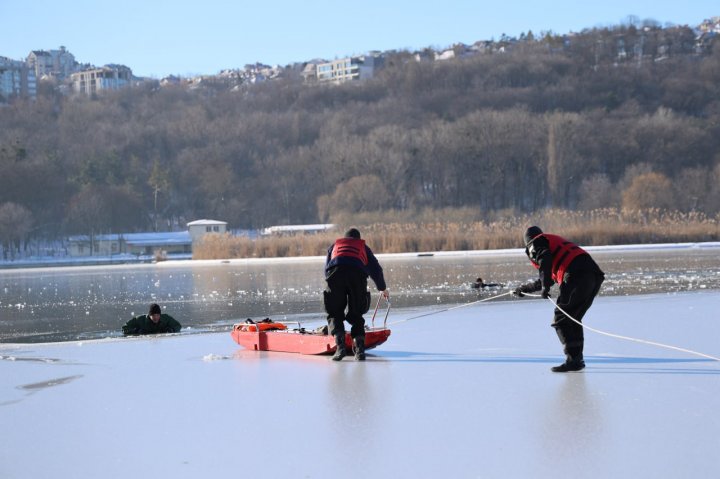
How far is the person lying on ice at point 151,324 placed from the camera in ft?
46.9

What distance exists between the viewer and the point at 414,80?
5802 inches

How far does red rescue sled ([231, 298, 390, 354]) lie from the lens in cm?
1041

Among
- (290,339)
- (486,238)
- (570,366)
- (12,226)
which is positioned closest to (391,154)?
(12,226)

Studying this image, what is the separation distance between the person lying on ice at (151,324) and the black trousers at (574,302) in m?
7.04

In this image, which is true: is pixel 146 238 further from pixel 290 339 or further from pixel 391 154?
pixel 290 339

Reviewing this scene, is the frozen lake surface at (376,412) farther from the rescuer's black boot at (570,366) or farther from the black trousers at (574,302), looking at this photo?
the black trousers at (574,302)

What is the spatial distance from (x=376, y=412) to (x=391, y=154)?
283ft

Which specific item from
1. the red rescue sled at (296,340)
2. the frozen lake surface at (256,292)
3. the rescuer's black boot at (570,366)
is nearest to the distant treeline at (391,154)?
the frozen lake surface at (256,292)

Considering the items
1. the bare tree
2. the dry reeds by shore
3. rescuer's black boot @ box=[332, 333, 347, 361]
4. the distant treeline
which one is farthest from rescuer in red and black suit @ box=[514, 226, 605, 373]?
the bare tree

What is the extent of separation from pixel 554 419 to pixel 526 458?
3.19 ft

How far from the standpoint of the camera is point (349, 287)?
990 cm

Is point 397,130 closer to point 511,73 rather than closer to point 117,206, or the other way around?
point 117,206

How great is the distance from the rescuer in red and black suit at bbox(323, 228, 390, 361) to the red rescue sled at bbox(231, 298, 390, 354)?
0.30 m

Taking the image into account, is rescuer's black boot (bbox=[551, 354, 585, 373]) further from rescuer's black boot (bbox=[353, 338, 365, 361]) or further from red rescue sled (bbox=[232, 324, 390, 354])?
red rescue sled (bbox=[232, 324, 390, 354])
